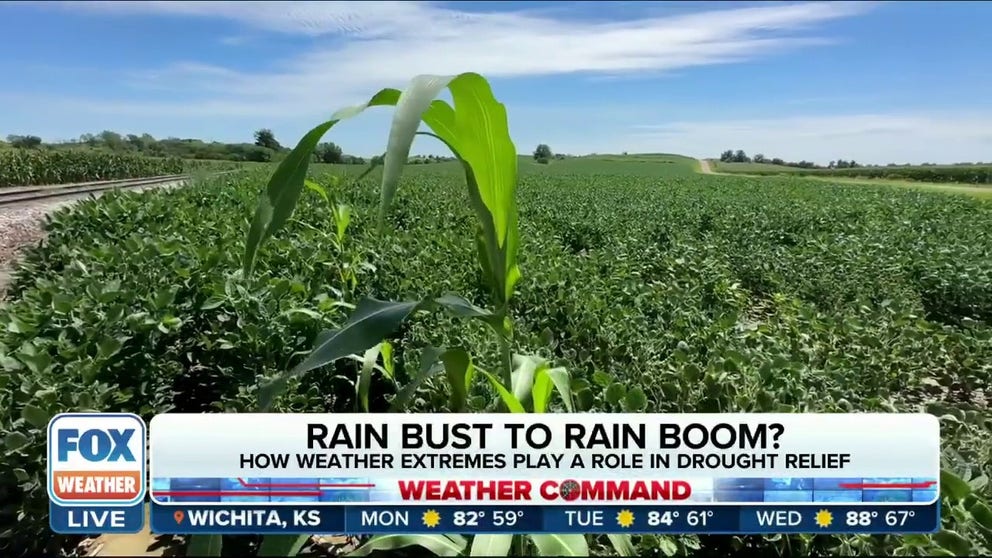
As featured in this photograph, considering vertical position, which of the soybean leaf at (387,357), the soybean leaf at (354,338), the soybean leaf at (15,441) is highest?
the soybean leaf at (354,338)

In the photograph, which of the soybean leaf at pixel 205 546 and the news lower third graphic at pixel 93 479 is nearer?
the soybean leaf at pixel 205 546

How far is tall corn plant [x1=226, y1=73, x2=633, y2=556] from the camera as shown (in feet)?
4.16

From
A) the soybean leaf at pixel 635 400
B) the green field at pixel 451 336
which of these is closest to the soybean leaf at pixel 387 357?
the green field at pixel 451 336

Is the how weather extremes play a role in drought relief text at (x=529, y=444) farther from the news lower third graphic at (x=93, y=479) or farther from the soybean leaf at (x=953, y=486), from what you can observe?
the news lower third graphic at (x=93, y=479)

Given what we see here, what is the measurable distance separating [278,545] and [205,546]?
0.52ft

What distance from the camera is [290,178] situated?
53.7 inches

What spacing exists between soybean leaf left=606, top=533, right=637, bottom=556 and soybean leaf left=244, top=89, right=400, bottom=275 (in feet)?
3.54

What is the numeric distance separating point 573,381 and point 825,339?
2.33m

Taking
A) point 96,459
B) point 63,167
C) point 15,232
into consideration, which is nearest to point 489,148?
point 96,459

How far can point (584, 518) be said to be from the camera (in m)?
1.59

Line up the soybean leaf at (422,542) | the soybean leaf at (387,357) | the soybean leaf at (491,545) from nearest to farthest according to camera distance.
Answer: the soybean leaf at (491,545) < the soybean leaf at (422,542) < the soybean leaf at (387,357)

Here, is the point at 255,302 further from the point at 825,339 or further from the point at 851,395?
the point at 825,339

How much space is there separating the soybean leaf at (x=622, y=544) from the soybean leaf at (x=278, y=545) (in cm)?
76

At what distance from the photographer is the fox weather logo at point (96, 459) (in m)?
2.00
